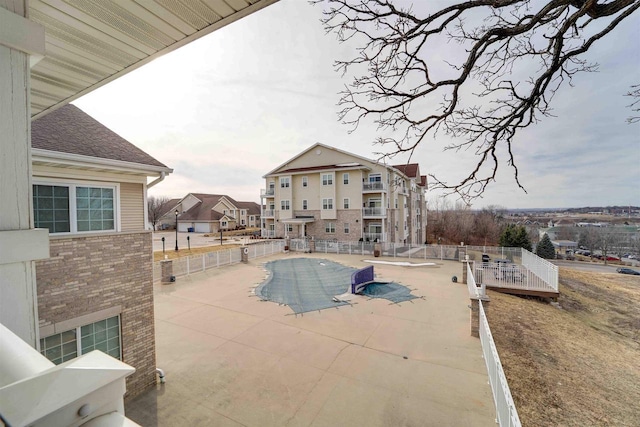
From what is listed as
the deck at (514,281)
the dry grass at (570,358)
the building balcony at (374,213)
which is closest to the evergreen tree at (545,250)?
A: the dry grass at (570,358)

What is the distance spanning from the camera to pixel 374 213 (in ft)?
91.7

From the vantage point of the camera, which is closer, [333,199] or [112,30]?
[112,30]

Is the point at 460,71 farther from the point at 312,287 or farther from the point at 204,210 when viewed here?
the point at 204,210

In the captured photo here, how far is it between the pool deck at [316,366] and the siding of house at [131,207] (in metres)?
3.57

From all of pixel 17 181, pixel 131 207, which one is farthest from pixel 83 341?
pixel 17 181

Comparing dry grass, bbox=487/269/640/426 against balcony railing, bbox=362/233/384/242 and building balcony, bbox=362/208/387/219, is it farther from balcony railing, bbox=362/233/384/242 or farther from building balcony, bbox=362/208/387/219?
building balcony, bbox=362/208/387/219

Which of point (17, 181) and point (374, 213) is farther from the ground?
point (17, 181)

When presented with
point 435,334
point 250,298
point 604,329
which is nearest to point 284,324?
point 250,298

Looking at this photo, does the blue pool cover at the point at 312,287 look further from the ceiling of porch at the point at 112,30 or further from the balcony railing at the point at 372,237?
the balcony railing at the point at 372,237

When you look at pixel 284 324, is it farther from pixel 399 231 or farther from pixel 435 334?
pixel 399 231

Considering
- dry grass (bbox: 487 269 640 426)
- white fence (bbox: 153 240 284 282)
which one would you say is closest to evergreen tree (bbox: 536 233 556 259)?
dry grass (bbox: 487 269 640 426)

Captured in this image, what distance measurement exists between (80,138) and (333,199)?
24.1 m

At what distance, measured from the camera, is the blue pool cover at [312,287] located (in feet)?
35.8

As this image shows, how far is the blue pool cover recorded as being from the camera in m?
10.9
